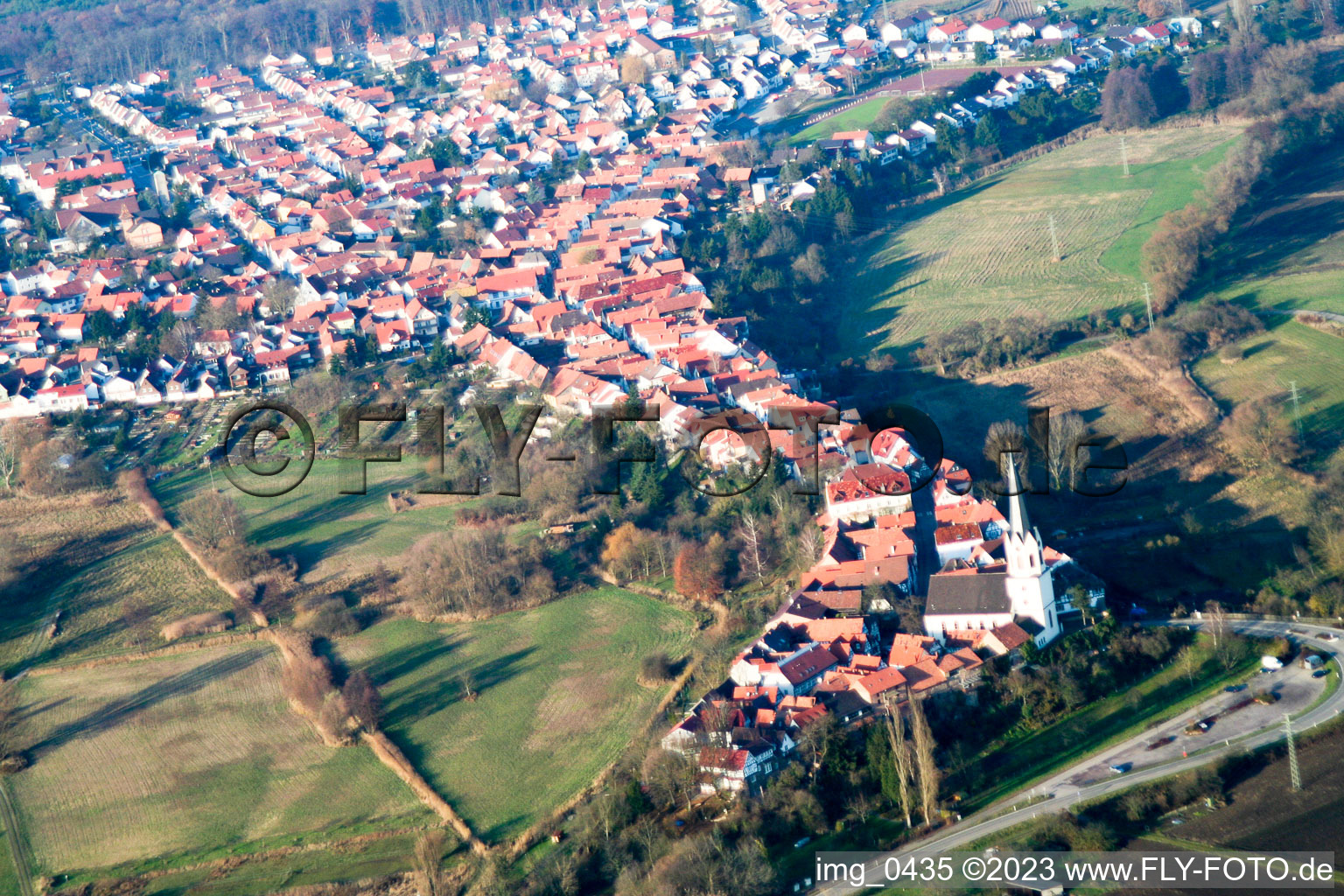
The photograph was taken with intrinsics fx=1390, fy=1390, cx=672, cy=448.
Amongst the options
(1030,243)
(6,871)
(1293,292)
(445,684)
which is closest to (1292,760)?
(445,684)

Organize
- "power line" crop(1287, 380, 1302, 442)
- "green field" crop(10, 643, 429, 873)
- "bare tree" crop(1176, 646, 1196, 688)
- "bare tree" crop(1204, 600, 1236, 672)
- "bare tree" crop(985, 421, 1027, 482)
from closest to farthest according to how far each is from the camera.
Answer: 1. "green field" crop(10, 643, 429, 873)
2. "bare tree" crop(1176, 646, 1196, 688)
3. "bare tree" crop(1204, 600, 1236, 672)
4. "bare tree" crop(985, 421, 1027, 482)
5. "power line" crop(1287, 380, 1302, 442)

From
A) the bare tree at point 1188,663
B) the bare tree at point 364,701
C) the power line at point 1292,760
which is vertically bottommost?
the power line at point 1292,760

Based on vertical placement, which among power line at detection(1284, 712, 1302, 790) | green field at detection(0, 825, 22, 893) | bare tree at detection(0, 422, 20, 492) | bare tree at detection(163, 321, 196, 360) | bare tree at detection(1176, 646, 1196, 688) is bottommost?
power line at detection(1284, 712, 1302, 790)

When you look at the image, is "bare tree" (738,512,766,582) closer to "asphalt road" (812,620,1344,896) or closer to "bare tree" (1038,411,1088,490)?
"bare tree" (1038,411,1088,490)

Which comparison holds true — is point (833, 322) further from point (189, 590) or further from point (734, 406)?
point (189, 590)

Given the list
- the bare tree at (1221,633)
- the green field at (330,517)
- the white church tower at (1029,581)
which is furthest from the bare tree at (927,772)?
the green field at (330,517)

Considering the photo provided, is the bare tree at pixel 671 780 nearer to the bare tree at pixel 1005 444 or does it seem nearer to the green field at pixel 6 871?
the green field at pixel 6 871

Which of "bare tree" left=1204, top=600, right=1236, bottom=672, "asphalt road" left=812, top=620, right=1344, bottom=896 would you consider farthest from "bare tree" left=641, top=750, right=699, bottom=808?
"bare tree" left=1204, top=600, right=1236, bottom=672
